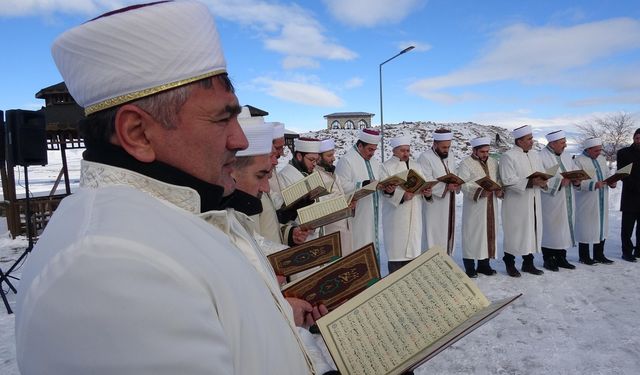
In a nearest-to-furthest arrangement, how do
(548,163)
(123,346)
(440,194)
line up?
(123,346) < (440,194) < (548,163)

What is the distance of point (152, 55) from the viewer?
0.89 metres

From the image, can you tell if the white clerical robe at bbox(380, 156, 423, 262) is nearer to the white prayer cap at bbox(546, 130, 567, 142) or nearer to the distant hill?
the white prayer cap at bbox(546, 130, 567, 142)

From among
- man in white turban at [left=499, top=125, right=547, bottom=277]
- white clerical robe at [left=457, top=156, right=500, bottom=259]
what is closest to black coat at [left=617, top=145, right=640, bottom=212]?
man in white turban at [left=499, top=125, right=547, bottom=277]

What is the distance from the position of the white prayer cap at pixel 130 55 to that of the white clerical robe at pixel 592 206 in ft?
23.5

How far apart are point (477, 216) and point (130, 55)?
6.20 meters

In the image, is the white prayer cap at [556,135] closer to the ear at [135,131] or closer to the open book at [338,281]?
the open book at [338,281]

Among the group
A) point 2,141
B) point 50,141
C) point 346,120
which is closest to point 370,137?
point 2,141

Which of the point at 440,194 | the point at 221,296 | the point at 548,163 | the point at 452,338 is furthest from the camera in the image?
the point at 548,163

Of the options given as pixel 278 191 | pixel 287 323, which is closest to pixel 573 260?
pixel 278 191

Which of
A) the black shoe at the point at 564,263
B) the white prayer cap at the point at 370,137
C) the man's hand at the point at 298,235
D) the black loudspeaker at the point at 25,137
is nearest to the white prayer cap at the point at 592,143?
the black shoe at the point at 564,263

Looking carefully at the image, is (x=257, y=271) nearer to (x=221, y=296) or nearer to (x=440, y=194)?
(x=221, y=296)

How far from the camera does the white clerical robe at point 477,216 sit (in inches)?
247

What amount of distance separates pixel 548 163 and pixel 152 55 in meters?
7.09

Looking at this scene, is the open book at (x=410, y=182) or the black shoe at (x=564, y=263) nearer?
the open book at (x=410, y=182)
